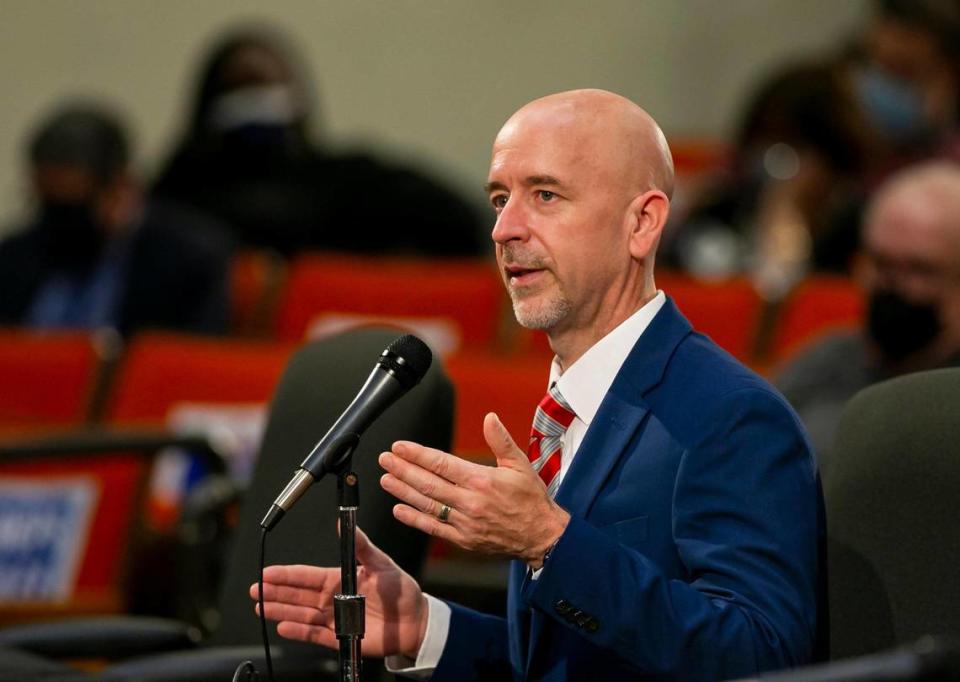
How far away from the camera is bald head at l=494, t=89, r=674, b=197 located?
6.80ft

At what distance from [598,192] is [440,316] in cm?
353

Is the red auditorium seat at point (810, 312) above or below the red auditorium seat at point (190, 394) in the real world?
above

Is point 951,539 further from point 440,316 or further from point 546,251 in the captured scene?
point 440,316

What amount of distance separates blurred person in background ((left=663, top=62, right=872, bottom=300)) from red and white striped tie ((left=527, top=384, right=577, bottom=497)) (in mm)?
3191

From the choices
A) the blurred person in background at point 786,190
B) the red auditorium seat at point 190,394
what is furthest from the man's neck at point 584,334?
the blurred person in background at point 786,190

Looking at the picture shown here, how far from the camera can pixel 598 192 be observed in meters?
2.07

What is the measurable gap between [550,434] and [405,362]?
0.89ft

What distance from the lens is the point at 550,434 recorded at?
2.17m

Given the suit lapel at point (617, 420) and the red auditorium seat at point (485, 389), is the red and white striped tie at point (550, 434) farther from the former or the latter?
the red auditorium seat at point (485, 389)

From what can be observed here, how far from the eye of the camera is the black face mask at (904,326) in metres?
3.80

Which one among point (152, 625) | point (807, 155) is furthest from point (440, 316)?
point (152, 625)

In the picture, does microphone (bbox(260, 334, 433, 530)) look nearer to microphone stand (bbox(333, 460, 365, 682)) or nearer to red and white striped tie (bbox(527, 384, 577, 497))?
microphone stand (bbox(333, 460, 365, 682))

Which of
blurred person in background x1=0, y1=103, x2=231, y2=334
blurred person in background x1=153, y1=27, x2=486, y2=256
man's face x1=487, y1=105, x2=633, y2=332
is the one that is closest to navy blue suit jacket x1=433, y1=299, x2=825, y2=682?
man's face x1=487, y1=105, x2=633, y2=332

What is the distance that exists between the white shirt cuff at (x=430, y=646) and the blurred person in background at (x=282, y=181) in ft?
14.8
